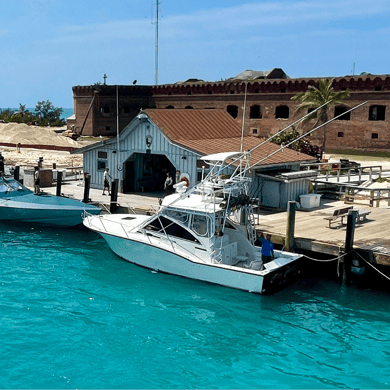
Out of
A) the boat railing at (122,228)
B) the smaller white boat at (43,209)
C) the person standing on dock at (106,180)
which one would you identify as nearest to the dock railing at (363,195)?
the boat railing at (122,228)

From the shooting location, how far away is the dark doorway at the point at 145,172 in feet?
96.1

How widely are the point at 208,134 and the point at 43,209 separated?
950 cm

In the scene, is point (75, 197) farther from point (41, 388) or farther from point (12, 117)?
point (12, 117)

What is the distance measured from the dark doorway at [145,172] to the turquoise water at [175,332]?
32.0ft

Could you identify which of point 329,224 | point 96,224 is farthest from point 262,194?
point 96,224

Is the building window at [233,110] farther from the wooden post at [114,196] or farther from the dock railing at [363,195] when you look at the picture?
the wooden post at [114,196]

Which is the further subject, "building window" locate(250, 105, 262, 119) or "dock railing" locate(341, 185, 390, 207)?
"building window" locate(250, 105, 262, 119)

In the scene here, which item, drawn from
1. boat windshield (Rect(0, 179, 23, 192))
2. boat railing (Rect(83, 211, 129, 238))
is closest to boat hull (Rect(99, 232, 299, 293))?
boat railing (Rect(83, 211, 129, 238))

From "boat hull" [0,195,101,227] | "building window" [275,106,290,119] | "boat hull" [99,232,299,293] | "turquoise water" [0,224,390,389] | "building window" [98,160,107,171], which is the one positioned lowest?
"turquoise water" [0,224,390,389]

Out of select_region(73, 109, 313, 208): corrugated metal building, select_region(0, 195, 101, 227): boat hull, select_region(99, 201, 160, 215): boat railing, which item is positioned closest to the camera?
select_region(99, 201, 160, 215): boat railing

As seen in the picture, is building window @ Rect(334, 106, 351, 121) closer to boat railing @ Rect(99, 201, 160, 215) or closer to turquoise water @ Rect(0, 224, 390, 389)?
boat railing @ Rect(99, 201, 160, 215)

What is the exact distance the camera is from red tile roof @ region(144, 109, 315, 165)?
2600 centimetres

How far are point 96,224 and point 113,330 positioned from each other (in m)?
7.34

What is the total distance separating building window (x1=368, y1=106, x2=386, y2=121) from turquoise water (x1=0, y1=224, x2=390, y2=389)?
32085 millimetres
